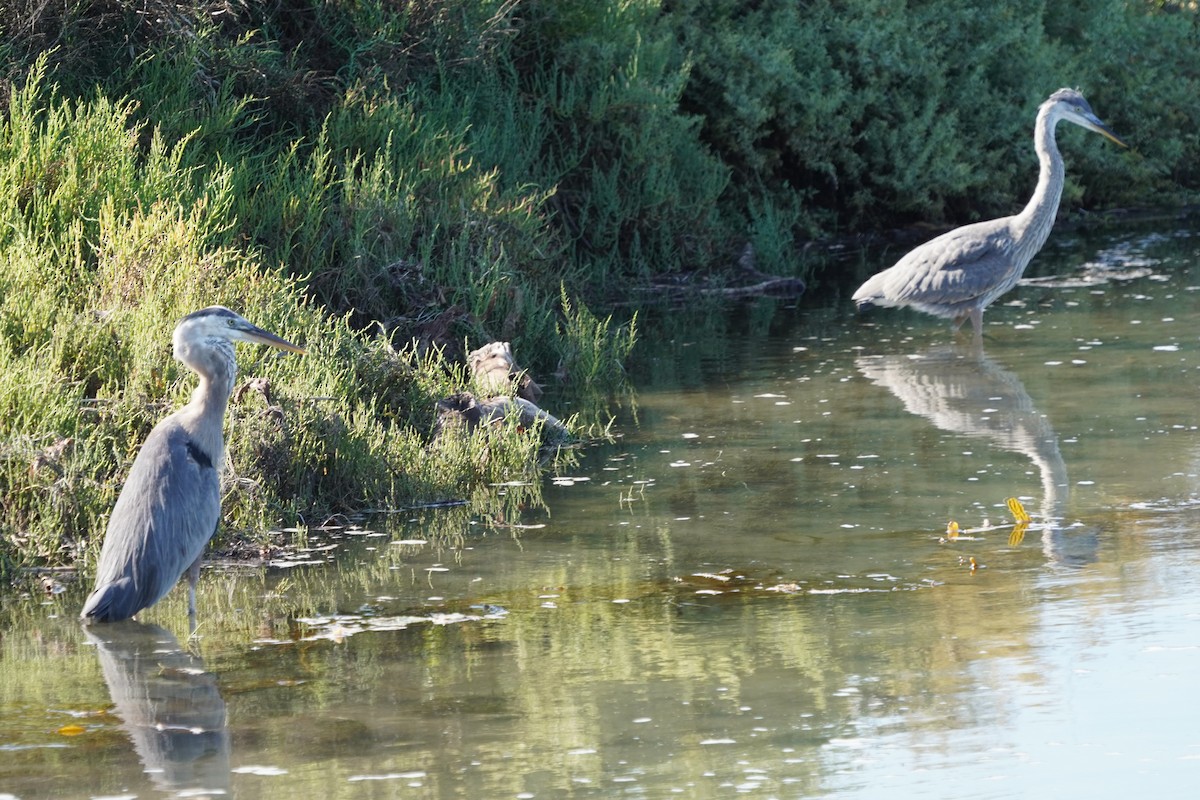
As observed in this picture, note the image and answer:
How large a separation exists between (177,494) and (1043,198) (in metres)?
8.88

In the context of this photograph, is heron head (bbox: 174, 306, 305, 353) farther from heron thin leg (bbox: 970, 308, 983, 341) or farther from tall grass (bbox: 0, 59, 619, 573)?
heron thin leg (bbox: 970, 308, 983, 341)

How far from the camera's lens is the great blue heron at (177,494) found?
600 cm

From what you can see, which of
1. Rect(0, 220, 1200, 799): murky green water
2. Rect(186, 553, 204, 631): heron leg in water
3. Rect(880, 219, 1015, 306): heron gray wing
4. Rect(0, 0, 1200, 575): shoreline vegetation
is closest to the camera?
Rect(0, 220, 1200, 799): murky green water

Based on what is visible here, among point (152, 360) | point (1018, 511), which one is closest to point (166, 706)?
point (152, 360)

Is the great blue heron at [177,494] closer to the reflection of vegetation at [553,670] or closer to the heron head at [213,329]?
the heron head at [213,329]

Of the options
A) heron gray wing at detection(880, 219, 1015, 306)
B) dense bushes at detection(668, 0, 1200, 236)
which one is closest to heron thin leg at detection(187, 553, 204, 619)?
heron gray wing at detection(880, 219, 1015, 306)

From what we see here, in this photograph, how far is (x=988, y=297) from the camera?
497 inches

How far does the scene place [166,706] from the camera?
17.3 feet

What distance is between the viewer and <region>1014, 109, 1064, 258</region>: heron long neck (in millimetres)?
13016

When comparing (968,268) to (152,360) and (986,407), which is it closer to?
(986,407)

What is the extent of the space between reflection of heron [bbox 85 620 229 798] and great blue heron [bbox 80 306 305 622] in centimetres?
15

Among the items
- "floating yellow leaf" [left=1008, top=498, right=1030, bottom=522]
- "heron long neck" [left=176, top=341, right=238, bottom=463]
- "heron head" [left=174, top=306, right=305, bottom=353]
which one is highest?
"heron head" [left=174, top=306, right=305, bottom=353]

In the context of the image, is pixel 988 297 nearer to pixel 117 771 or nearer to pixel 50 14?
pixel 50 14

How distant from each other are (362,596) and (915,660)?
222cm
